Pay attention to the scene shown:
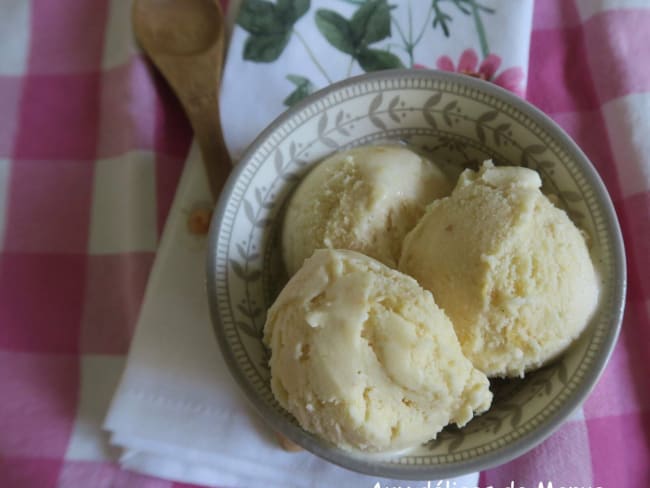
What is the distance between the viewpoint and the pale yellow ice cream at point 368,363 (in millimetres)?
640

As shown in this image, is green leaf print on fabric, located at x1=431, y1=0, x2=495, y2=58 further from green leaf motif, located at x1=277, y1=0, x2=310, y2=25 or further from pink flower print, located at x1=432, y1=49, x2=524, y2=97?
green leaf motif, located at x1=277, y1=0, x2=310, y2=25

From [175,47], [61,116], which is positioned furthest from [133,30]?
[61,116]

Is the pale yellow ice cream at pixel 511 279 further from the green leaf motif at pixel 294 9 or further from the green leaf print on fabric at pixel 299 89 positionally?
the green leaf motif at pixel 294 9

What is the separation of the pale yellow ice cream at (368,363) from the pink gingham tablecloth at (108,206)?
30 cm

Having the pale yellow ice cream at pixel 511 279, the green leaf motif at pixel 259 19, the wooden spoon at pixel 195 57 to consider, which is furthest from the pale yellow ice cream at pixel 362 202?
the green leaf motif at pixel 259 19

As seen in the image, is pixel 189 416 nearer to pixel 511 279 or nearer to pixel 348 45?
pixel 511 279

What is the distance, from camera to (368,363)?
2.12ft

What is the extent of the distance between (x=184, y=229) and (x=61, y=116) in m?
0.41

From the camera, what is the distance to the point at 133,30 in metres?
1.07

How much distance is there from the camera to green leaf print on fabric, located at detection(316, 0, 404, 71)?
1003mm

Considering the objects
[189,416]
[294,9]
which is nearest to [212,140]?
[294,9]

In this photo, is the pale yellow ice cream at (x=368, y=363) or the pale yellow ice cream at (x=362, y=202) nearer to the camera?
the pale yellow ice cream at (x=368, y=363)

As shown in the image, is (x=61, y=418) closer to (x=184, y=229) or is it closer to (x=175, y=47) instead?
(x=184, y=229)

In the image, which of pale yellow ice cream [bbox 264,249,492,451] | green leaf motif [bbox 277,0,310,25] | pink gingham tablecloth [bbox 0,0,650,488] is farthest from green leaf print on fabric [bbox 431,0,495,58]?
pale yellow ice cream [bbox 264,249,492,451]
